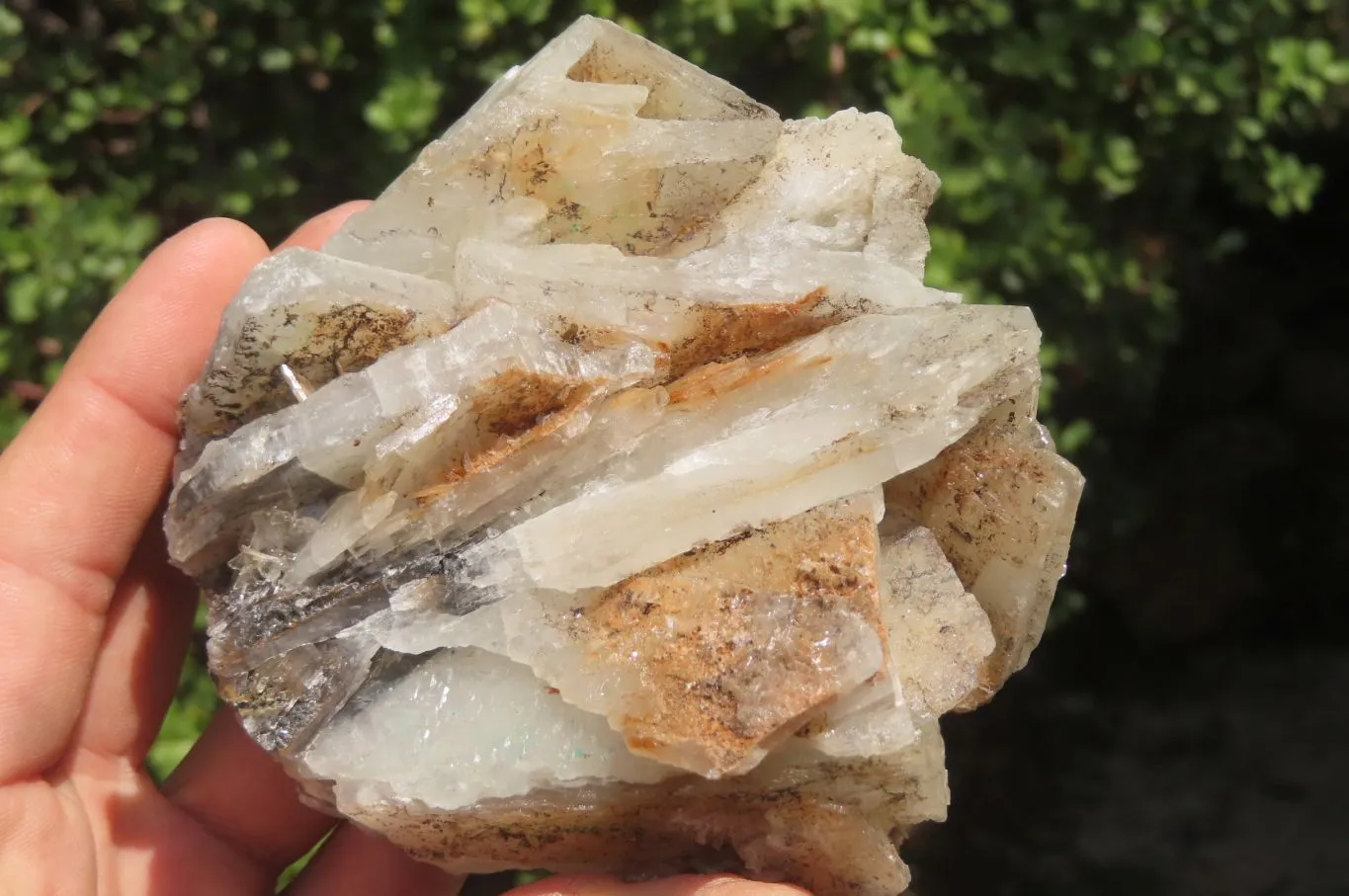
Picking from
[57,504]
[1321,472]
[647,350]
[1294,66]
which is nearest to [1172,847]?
[1321,472]

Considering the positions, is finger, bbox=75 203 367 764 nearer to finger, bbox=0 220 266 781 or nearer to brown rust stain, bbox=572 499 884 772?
finger, bbox=0 220 266 781

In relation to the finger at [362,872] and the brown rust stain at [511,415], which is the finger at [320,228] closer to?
the brown rust stain at [511,415]

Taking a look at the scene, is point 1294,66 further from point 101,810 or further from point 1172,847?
point 101,810

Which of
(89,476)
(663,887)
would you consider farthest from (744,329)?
(89,476)

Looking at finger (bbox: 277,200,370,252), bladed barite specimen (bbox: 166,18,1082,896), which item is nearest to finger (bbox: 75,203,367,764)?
finger (bbox: 277,200,370,252)

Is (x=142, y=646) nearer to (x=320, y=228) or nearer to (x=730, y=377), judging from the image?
(x=320, y=228)

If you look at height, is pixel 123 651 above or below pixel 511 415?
below

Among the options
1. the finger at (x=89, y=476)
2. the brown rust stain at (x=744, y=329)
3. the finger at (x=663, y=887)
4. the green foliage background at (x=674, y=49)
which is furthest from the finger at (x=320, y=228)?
the finger at (x=663, y=887)
